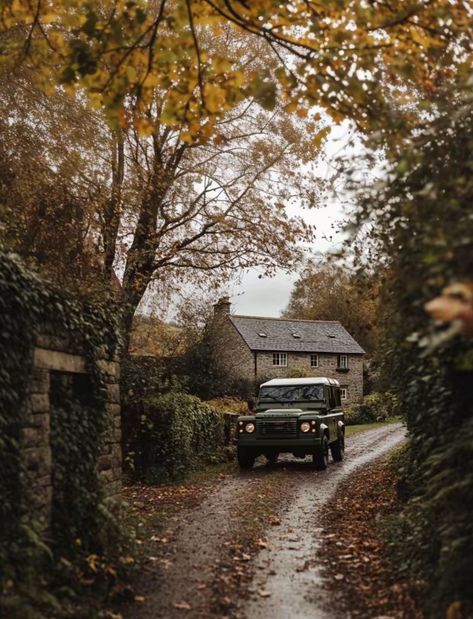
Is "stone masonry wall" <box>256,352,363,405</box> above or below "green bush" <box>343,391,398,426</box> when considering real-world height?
above

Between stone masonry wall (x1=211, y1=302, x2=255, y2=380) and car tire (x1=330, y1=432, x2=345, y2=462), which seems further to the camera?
stone masonry wall (x1=211, y1=302, x2=255, y2=380)

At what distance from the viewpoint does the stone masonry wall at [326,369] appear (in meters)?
38.7

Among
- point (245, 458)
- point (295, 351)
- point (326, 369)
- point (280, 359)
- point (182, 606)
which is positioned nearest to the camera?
point (182, 606)

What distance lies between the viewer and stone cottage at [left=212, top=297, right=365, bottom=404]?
38531 millimetres

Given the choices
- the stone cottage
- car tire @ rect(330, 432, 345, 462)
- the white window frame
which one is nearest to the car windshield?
car tire @ rect(330, 432, 345, 462)

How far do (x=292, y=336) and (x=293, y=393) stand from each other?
83.5 feet

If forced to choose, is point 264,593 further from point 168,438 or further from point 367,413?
A: point 367,413

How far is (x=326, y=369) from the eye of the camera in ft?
137

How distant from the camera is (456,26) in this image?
5.52 metres

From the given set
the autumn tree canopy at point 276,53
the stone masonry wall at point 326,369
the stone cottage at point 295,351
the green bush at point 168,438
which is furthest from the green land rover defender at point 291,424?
the stone masonry wall at point 326,369

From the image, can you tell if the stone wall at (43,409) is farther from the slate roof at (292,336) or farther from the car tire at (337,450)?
the slate roof at (292,336)

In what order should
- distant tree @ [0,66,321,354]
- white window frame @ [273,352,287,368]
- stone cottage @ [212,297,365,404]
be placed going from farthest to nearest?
white window frame @ [273,352,287,368], stone cottage @ [212,297,365,404], distant tree @ [0,66,321,354]

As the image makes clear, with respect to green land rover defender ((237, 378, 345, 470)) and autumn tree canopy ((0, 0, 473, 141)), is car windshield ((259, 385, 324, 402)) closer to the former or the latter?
green land rover defender ((237, 378, 345, 470))

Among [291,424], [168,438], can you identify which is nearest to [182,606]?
[168,438]
